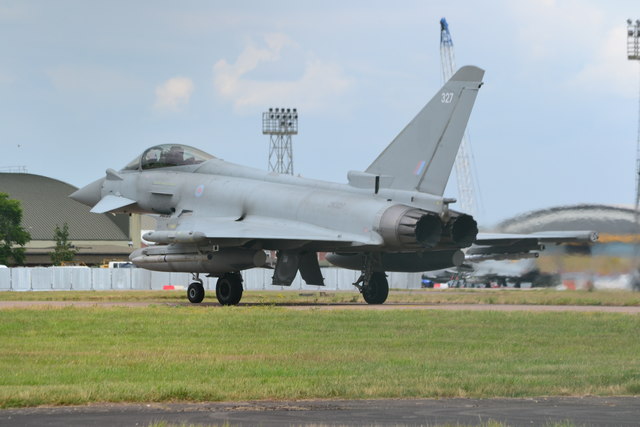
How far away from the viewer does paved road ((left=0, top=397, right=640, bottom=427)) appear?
10039mm

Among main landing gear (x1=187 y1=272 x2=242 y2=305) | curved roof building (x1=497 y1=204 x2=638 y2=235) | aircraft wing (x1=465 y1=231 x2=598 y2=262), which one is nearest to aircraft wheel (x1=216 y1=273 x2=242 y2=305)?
main landing gear (x1=187 y1=272 x2=242 y2=305)

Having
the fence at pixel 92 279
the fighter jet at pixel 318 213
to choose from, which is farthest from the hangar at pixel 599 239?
the fence at pixel 92 279

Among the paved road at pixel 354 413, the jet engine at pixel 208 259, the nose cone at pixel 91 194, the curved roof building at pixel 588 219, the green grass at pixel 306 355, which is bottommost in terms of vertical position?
the paved road at pixel 354 413

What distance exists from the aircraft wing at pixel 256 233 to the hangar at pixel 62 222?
Result: 76.8 metres

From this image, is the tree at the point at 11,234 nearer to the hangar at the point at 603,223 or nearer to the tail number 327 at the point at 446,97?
the hangar at the point at 603,223

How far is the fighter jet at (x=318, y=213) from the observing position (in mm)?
28562

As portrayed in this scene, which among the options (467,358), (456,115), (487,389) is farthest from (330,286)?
(487,389)

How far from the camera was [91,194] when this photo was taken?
115 ft

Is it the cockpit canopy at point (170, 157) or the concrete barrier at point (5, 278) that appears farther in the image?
the concrete barrier at point (5, 278)

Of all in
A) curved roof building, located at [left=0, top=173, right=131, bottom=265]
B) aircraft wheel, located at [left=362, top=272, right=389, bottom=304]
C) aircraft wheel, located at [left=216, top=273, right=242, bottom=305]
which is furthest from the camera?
curved roof building, located at [left=0, top=173, right=131, bottom=265]

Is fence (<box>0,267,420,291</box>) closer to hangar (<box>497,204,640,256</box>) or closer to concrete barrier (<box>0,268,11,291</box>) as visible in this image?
concrete barrier (<box>0,268,11,291</box>)

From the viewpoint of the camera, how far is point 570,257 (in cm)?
3300

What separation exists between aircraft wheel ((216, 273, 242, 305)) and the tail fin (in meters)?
4.84

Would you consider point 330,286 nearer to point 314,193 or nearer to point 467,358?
point 314,193
